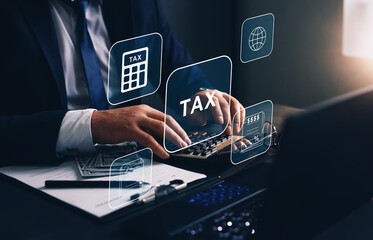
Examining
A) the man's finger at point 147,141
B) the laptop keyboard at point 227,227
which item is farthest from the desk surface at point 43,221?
the man's finger at point 147,141

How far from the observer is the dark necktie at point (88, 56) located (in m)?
1.12

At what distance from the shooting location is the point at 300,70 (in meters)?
2.58

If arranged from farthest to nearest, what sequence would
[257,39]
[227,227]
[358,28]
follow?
[358,28], [257,39], [227,227]

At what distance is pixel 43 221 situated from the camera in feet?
2.54

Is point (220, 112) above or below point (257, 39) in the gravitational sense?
below

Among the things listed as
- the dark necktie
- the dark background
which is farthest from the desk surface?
the dark background

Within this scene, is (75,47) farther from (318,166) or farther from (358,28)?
(358,28)

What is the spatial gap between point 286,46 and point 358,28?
47cm

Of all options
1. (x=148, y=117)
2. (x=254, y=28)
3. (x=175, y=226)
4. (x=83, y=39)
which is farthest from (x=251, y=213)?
(x=83, y=39)

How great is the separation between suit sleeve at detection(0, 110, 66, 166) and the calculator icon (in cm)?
26

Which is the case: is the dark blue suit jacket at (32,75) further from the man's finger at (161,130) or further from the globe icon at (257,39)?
the globe icon at (257,39)

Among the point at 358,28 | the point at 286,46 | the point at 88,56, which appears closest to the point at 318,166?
the point at 88,56

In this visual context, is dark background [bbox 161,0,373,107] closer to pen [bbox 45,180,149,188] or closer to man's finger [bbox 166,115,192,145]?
man's finger [bbox 166,115,192,145]

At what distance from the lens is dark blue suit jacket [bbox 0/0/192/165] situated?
1.01 meters
